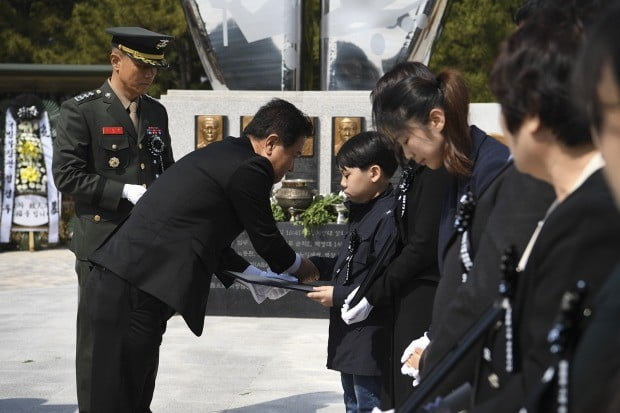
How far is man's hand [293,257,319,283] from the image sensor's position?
4387mm

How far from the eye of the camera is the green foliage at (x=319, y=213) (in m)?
8.91

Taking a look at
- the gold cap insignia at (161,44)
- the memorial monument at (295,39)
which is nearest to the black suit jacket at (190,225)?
the gold cap insignia at (161,44)

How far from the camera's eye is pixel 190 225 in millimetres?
3945

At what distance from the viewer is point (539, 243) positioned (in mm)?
1774

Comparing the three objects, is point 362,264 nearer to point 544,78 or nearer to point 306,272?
point 306,272

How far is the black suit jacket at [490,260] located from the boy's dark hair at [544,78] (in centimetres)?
34

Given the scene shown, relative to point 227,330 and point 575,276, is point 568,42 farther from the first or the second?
point 227,330

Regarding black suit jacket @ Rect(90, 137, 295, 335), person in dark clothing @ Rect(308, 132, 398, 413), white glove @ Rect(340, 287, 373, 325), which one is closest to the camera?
black suit jacket @ Rect(90, 137, 295, 335)

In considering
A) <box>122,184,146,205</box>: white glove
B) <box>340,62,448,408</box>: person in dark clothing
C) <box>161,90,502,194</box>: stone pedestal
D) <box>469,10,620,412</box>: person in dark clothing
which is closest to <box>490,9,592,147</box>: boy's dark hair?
<box>469,10,620,412</box>: person in dark clothing

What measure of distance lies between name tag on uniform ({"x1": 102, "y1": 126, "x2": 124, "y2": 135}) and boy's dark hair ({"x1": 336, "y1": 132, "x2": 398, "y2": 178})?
1.27 m

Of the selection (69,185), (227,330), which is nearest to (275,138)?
(69,185)

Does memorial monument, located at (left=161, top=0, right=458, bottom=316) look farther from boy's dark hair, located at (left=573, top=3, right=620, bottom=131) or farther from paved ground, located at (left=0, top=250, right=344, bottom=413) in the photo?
boy's dark hair, located at (left=573, top=3, right=620, bottom=131)

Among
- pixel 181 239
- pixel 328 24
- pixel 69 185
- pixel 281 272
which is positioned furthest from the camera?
pixel 328 24

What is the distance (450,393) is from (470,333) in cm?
16
